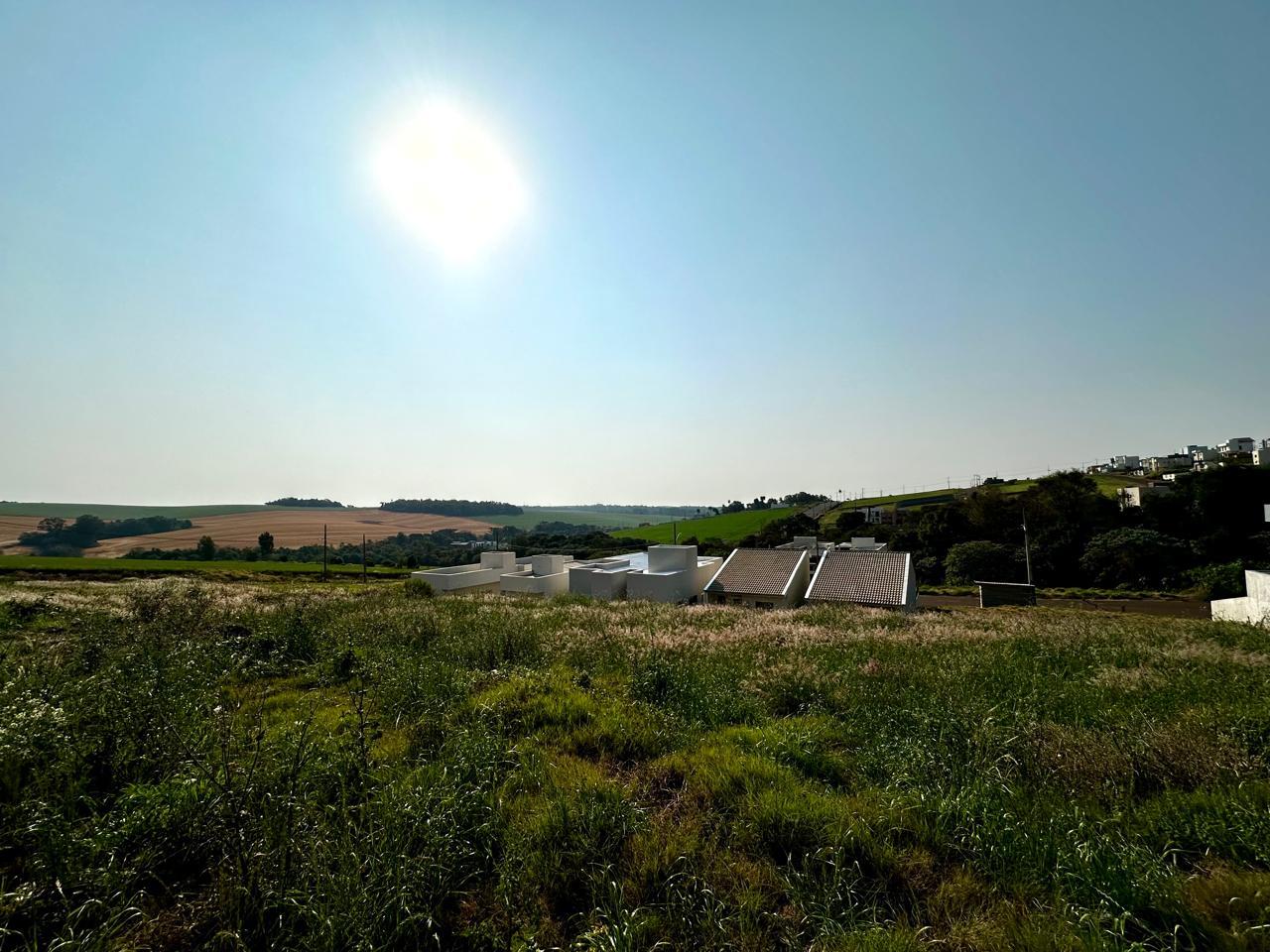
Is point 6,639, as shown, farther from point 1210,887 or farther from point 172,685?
point 1210,887

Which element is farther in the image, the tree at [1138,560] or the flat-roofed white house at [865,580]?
the tree at [1138,560]

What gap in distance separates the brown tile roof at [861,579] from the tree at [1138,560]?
1145 inches

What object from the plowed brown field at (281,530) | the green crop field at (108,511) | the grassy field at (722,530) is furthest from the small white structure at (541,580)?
the green crop field at (108,511)

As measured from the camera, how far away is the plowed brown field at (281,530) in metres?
72.3

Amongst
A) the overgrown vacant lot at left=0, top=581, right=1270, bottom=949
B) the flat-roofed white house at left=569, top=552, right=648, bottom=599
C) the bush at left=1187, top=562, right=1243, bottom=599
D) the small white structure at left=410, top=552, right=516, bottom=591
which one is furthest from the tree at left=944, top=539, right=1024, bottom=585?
the overgrown vacant lot at left=0, top=581, right=1270, bottom=949

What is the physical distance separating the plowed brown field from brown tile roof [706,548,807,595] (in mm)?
68060

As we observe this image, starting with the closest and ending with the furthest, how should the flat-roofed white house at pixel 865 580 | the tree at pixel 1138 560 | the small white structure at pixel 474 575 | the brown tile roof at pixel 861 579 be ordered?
1. the flat-roofed white house at pixel 865 580
2. the brown tile roof at pixel 861 579
3. the small white structure at pixel 474 575
4. the tree at pixel 1138 560

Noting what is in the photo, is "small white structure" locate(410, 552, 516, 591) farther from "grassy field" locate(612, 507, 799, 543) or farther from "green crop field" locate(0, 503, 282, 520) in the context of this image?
"green crop field" locate(0, 503, 282, 520)

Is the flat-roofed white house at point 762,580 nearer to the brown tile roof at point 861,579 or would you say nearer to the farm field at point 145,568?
the brown tile roof at point 861,579

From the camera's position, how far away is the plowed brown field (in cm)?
7231

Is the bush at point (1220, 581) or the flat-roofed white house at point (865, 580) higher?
the flat-roofed white house at point (865, 580)

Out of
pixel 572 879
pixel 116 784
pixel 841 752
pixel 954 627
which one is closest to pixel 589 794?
pixel 572 879

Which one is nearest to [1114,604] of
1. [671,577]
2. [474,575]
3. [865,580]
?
[865,580]

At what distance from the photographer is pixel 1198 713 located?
18.9 feet
